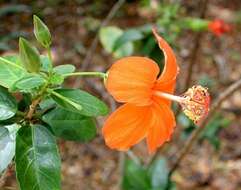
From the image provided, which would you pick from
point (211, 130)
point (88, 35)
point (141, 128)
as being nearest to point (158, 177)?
point (211, 130)

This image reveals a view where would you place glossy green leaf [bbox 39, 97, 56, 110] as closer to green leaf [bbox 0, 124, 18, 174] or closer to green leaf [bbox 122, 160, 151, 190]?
green leaf [bbox 0, 124, 18, 174]

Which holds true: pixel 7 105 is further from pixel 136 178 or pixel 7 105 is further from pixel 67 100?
pixel 136 178

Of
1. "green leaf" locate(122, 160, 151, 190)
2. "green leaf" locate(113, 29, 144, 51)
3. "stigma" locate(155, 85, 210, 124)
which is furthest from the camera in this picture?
"green leaf" locate(113, 29, 144, 51)

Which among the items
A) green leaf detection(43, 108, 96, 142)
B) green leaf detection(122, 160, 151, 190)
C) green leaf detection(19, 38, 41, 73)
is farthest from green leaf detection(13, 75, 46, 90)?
green leaf detection(122, 160, 151, 190)

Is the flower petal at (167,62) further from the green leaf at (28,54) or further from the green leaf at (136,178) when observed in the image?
the green leaf at (136,178)

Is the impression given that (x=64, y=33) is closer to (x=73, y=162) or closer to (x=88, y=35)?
(x=88, y=35)

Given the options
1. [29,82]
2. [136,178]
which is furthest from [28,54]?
[136,178]
